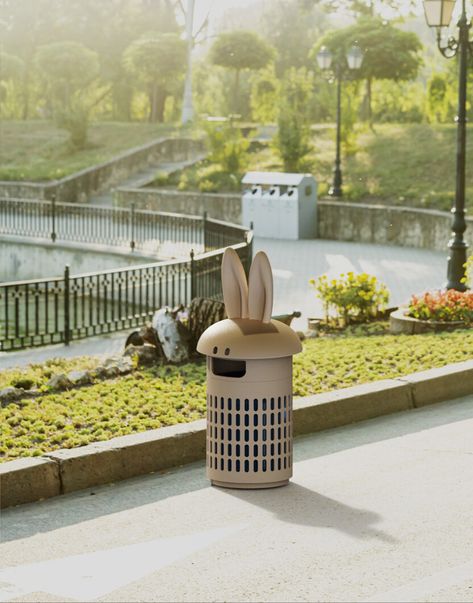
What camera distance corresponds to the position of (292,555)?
6113 millimetres

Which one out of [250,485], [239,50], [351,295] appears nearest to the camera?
[250,485]

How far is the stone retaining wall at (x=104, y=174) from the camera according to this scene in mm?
37250

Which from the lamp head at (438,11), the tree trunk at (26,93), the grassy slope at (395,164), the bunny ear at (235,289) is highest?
the tree trunk at (26,93)

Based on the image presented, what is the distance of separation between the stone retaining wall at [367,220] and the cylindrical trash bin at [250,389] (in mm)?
17666

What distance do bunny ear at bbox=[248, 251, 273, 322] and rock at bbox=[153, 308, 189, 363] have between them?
173 inches

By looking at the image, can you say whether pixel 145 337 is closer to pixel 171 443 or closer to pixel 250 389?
pixel 171 443

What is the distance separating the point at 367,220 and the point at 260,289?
21.1 meters

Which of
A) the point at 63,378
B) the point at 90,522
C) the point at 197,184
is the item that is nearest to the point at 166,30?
the point at 197,184

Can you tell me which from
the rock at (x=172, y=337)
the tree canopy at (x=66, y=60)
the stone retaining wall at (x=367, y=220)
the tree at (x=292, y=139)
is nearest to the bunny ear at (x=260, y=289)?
the rock at (x=172, y=337)

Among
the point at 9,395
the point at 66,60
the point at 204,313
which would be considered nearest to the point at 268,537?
the point at 9,395

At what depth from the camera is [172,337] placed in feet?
38.6

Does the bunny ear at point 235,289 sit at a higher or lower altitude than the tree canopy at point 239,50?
lower

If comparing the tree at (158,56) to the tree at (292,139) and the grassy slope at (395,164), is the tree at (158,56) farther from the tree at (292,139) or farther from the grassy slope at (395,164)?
the tree at (292,139)

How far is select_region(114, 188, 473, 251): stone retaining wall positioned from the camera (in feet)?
87.2
